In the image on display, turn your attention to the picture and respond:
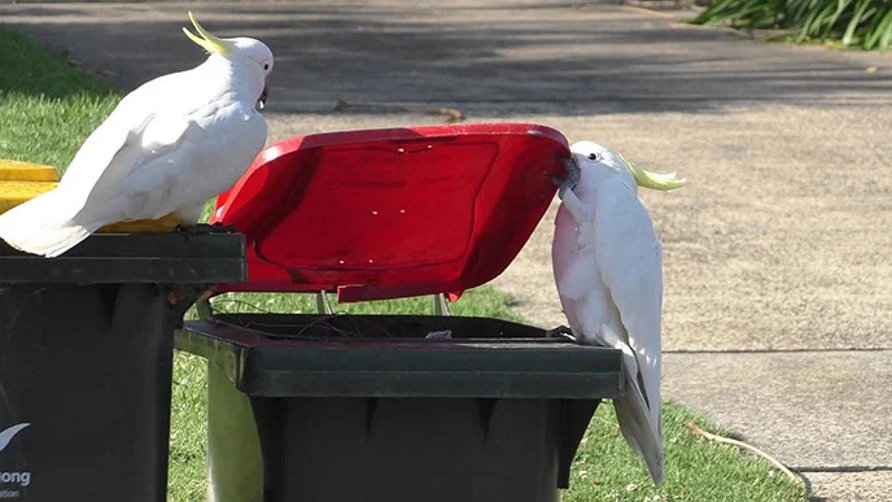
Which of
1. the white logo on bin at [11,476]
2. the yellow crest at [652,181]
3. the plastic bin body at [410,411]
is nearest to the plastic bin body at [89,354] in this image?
the white logo on bin at [11,476]

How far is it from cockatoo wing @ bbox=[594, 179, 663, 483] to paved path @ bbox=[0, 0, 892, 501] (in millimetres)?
1417

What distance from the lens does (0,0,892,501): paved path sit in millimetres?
5422

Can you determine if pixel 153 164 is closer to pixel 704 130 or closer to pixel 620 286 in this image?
pixel 620 286

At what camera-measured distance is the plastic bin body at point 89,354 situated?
294 cm

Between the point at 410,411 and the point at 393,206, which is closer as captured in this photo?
the point at 410,411

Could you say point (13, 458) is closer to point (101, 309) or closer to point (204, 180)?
point (101, 309)

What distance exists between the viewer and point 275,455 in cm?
309

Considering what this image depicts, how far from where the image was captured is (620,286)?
3.27m

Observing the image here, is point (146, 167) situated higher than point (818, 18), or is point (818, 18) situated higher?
point (146, 167)

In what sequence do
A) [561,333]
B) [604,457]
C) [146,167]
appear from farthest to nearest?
[604,457] → [561,333] → [146,167]

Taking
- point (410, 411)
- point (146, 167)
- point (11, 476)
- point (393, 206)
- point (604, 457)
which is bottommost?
point (604, 457)

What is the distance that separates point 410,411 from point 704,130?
7.10 meters

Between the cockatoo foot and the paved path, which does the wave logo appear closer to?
the cockatoo foot

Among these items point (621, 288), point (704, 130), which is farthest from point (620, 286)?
point (704, 130)
